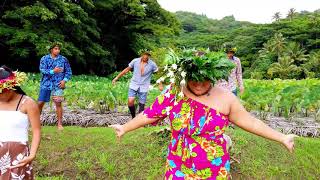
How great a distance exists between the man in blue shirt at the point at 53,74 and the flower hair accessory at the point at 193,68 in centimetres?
499

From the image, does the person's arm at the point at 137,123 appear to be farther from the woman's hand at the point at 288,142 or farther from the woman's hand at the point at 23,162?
the woman's hand at the point at 288,142

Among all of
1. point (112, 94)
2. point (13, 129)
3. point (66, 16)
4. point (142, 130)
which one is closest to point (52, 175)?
point (142, 130)

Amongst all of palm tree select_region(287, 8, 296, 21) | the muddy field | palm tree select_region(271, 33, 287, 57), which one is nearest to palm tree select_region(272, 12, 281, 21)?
palm tree select_region(287, 8, 296, 21)

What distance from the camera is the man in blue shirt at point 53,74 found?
27.2 feet

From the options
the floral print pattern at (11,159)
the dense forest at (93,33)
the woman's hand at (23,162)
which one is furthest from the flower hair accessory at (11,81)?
the dense forest at (93,33)

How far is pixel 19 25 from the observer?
2803 cm

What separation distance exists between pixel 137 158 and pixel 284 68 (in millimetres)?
49548

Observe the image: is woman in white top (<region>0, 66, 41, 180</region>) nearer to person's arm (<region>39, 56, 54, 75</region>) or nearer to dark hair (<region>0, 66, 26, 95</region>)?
dark hair (<region>0, 66, 26, 95</region>)

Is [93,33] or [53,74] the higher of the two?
[93,33]

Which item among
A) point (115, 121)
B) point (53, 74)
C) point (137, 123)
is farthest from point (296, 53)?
point (137, 123)

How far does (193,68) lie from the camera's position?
353cm

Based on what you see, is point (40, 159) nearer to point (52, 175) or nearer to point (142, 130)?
point (52, 175)

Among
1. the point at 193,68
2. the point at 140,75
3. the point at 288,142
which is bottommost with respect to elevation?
the point at 140,75

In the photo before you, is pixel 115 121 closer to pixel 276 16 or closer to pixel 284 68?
pixel 284 68
